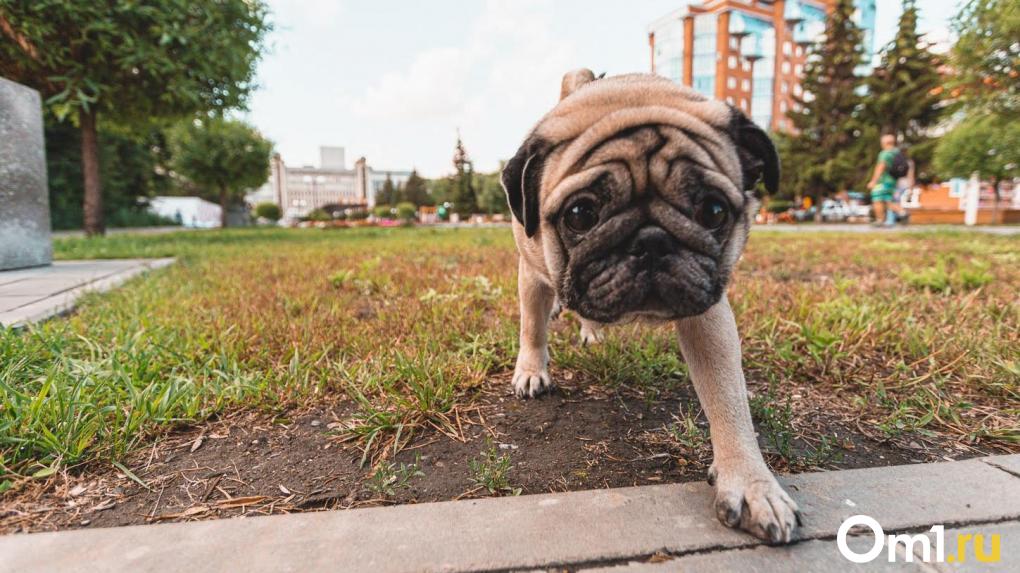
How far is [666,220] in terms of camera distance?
1458 millimetres

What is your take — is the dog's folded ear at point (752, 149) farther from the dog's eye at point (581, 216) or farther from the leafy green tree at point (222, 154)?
the leafy green tree at point (222, 154)

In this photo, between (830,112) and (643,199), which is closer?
(643,199)

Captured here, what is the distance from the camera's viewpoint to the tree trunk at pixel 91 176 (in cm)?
1112

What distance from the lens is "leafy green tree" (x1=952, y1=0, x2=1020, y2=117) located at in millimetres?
8734

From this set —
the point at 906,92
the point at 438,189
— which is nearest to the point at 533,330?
the point at 906,92

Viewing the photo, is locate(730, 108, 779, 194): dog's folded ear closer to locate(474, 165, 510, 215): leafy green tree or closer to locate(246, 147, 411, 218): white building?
locate(474, 165, 510, 215): leafy green tree

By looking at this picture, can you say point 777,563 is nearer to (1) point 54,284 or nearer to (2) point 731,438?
(2) point 731,438

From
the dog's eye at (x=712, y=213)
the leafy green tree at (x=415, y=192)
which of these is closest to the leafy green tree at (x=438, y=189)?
the leafy green tree at (x=415, y=192)

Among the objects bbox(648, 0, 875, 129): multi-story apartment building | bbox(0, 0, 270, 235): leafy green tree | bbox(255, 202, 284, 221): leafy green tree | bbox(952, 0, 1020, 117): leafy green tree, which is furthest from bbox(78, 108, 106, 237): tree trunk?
bbox(648, 0, 875, 129): multi-story apartment building

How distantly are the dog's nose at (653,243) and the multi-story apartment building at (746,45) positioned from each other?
64888 mm

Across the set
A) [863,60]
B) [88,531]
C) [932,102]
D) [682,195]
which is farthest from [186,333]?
[863,60]

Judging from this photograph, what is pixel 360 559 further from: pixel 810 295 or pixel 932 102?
pixel 932 102

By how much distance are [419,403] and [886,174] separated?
15.7m

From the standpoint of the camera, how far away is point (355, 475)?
1.61 metres
